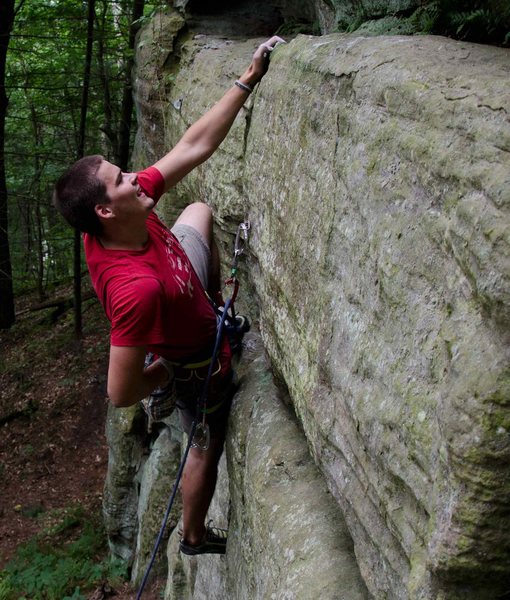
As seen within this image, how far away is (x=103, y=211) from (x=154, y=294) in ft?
1.86

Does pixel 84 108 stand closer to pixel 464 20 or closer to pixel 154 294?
pixel 154 294

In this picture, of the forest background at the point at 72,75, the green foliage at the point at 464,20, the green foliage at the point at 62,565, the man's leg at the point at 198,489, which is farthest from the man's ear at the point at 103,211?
the green foliage at the point at 62,565

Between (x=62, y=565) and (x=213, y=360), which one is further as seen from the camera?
(x=62, y=565)

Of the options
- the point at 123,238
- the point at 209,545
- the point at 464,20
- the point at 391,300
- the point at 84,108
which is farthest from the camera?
the point at 84,108

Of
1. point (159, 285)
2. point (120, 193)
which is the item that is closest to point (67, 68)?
point (120, 193)

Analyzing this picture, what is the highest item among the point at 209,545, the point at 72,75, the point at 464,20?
the point at 464,20

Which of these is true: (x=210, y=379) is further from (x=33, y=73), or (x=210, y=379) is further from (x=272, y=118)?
(x=33, y=73)

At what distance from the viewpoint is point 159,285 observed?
3480 millimetres

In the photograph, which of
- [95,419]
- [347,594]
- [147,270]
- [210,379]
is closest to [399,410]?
[347,594]

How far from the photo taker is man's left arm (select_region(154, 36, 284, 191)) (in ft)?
14.0

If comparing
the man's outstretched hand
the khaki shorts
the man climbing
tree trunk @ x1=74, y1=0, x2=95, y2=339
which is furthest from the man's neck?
tree trunk @ x1=74, y1=0, x2=95, y2=339

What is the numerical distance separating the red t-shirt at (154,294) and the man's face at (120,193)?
0.22 m

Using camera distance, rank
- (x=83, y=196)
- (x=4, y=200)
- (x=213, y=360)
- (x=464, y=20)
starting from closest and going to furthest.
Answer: (x=464, y=20) → (x=83, y=196) → (x=213, y=360) → (x=4, y=200)

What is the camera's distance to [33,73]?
11.1m
